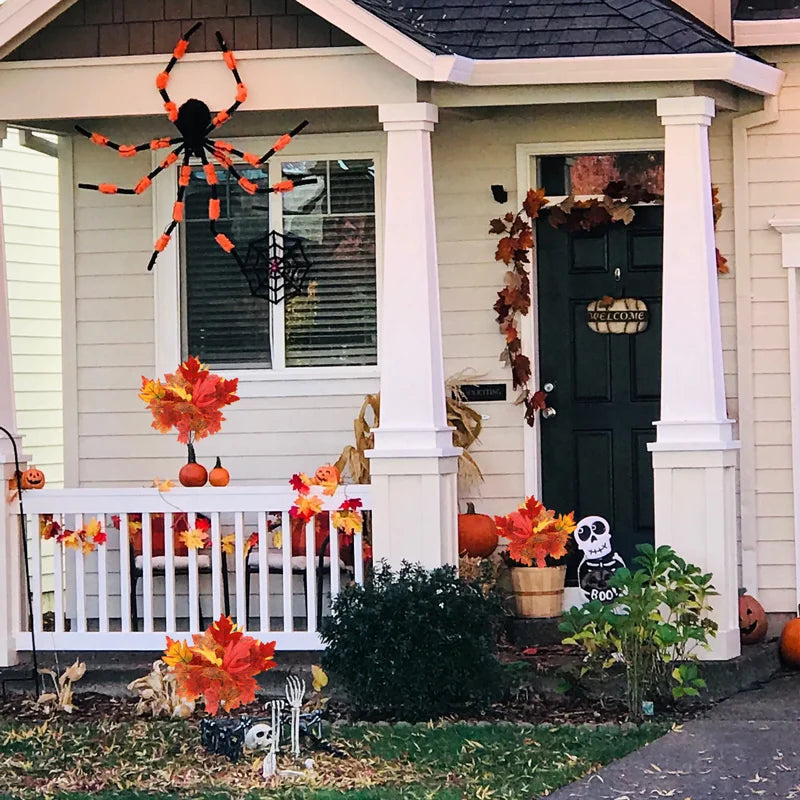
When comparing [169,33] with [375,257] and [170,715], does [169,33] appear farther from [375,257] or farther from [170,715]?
[170,715]

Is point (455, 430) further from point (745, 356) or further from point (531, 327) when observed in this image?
point (745, 356)

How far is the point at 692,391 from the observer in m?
8.27

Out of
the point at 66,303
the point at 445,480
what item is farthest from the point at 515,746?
the point at 66,303

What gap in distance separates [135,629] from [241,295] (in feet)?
6.64

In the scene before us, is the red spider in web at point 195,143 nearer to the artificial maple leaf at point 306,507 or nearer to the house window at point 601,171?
the artificial maple leaf at point 306,507

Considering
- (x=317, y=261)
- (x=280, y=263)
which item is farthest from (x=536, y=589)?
(x=280, y=263)

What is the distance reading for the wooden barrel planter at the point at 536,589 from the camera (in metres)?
9.01

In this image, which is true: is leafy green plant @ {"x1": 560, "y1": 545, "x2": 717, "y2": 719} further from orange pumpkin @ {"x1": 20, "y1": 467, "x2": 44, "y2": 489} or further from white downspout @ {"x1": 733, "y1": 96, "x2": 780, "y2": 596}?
orange pumpkin @ {"x1": 20, "y1": 467, "x2": 44, "y2": 489}

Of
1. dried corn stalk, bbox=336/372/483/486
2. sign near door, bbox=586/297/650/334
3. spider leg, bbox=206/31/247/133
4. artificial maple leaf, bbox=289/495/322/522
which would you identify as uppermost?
spider leg, bbox=206/31/247/133

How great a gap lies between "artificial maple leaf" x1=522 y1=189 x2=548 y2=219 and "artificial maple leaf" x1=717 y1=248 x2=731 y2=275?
3.34 ft

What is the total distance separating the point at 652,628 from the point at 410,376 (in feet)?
5.50

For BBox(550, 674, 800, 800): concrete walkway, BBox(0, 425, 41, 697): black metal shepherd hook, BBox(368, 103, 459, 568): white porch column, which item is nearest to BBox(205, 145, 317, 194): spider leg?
BBox(368, 103, 459, 568): white porch column

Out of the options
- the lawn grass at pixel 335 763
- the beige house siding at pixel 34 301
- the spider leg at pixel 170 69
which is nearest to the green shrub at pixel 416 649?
the lawn grass at pixel 335 763

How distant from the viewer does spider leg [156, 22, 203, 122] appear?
8.35m
